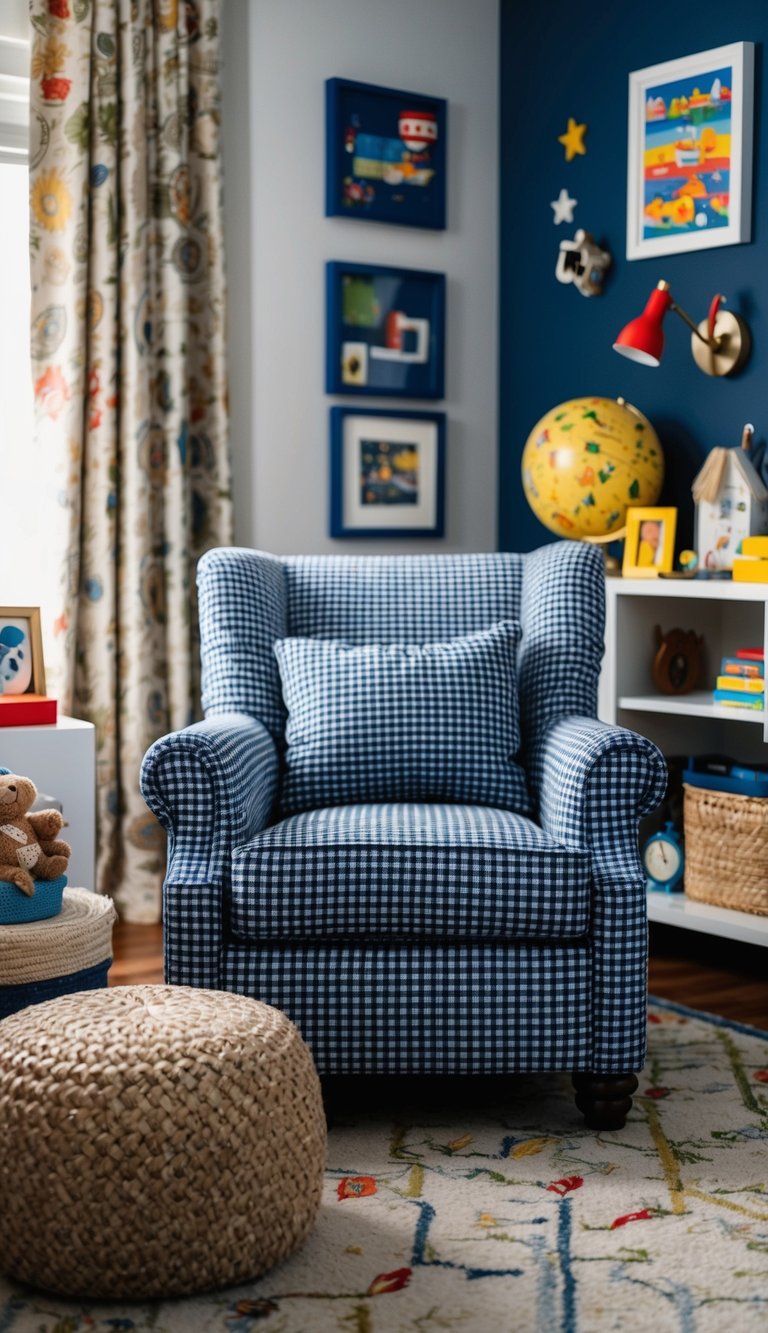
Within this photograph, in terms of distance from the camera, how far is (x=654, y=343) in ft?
10.6

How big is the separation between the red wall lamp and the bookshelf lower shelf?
119 cm

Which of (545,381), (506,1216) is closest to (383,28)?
(545,381)

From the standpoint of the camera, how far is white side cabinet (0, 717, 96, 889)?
9.36 feet

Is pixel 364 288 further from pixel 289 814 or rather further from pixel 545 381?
pixel 289 814

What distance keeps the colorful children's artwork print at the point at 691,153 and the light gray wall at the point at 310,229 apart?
58 centimetres

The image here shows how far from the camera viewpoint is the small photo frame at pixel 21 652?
9.92 ft

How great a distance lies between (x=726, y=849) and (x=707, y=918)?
0.15 meters

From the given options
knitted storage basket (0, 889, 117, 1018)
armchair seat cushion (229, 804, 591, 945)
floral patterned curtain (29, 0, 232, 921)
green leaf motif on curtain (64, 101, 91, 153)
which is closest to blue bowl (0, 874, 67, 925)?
knitted storage basket (0, 889, 117, 1018)

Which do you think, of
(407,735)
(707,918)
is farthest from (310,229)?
(707,918)

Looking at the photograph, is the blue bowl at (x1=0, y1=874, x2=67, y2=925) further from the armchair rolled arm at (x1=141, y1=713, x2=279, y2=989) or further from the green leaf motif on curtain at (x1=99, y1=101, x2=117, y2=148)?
the green leaf motif on curtain at (x1=99, y1=101, x2=117, y2=148)

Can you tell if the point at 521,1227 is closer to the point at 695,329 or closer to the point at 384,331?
the point at 695,329

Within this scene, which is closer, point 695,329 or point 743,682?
point 743,682

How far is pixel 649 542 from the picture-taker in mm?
3404

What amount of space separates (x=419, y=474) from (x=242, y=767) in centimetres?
187
